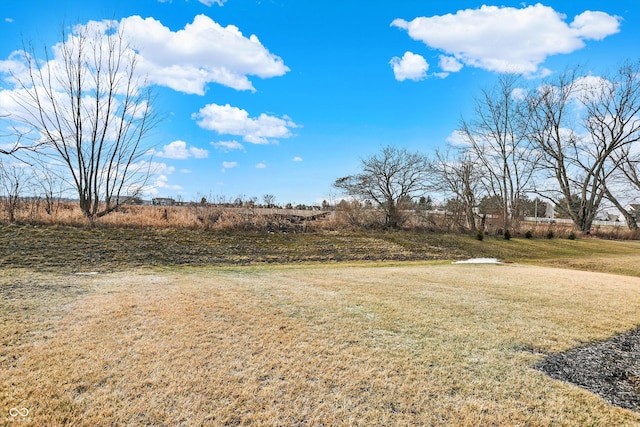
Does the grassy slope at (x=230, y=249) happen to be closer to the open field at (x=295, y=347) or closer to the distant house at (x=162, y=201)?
the open field at (x=295, y=347)

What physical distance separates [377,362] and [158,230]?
36.4ft

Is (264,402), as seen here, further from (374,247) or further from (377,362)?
(374,247)

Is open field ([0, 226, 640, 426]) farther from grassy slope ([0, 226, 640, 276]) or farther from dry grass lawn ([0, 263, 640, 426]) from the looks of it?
grassy slope ([0, 226, 640, 276])

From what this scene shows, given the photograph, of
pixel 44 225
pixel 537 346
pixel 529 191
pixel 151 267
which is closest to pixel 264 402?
pixel 537 346

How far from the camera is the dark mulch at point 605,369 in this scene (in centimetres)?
265

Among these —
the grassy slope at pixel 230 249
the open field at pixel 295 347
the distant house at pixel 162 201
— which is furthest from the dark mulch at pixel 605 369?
the distant house at pixel 162 201

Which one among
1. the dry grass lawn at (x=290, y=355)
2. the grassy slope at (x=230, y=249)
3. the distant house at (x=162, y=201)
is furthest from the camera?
the distant house at (x=162, y=201)

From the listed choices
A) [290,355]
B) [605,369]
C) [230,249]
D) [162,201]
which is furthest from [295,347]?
[162,201]

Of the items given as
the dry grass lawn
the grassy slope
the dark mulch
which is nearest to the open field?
the dry grass lawn

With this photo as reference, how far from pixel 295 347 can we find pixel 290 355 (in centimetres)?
17

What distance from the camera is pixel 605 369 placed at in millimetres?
3057

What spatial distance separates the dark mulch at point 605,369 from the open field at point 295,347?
0.44 ft

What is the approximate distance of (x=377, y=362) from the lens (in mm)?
2939

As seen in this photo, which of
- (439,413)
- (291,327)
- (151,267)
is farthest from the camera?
(151,267)
